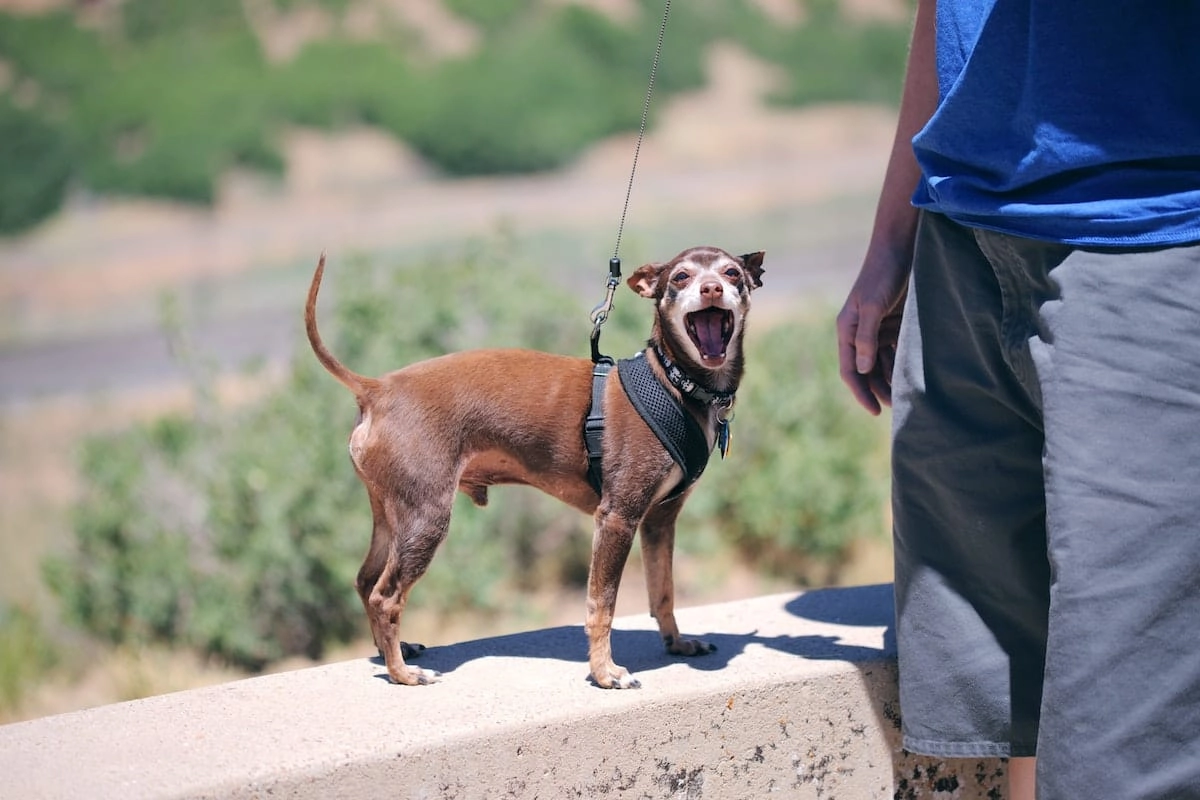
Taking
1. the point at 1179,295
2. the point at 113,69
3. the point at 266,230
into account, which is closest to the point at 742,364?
the point at 1179,295

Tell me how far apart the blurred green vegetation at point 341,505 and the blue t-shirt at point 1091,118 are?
3663 millimetres

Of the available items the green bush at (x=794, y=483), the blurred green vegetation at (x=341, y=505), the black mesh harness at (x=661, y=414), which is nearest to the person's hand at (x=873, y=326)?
the black mesh harness at (x=661, y=414)

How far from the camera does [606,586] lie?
293 centimetres

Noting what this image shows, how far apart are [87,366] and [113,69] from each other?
12.2 metres

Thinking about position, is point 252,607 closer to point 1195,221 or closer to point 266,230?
point 1195,221

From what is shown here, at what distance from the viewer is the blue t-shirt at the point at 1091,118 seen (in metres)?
2.25

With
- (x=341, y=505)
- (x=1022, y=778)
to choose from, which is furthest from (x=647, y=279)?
(x=341, y=505)

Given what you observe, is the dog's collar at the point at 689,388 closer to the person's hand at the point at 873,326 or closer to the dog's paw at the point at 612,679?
the person's hand at the point at 873,326

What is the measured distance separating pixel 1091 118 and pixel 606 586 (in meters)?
1.37

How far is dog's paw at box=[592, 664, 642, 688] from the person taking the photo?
2.88 m

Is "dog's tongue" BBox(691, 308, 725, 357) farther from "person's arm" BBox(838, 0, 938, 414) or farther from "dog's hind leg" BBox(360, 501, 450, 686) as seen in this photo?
"dog's hind leg" BBox(360, 501, 450, 686)

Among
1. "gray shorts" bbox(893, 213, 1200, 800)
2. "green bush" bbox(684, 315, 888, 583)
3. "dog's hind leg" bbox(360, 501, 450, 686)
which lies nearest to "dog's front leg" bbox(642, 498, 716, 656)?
"dog's hind leg" bbox(360, 501, 450, 686)

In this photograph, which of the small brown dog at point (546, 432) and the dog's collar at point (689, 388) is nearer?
the small brown dog at point (546, 432)

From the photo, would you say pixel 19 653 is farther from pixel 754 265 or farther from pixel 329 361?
pixel 754 265
